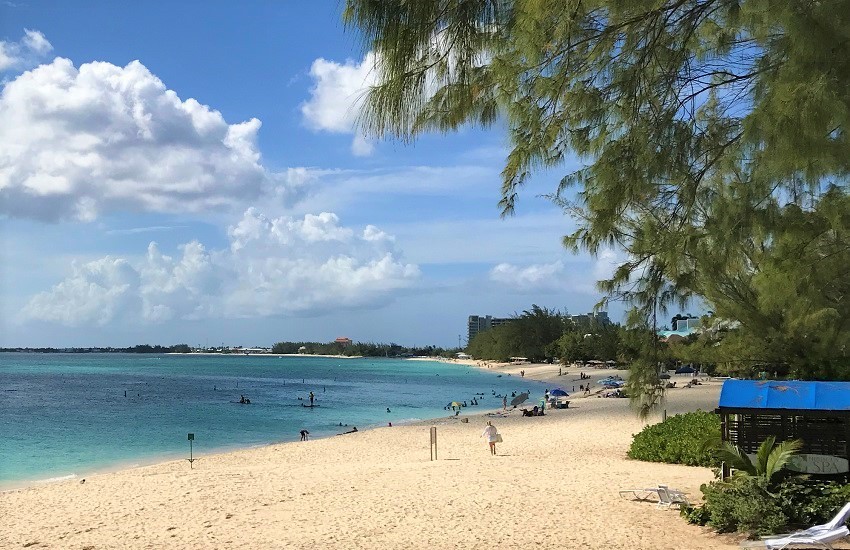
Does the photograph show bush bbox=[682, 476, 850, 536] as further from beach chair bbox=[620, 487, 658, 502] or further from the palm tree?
beach chair bbox=[620, 487, 658, 502]

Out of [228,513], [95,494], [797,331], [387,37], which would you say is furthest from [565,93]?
[95,494]

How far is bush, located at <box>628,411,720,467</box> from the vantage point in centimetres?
1467

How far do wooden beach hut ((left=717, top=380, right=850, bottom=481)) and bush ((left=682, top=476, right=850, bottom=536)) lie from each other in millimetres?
414

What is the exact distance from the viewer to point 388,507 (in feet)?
37.1

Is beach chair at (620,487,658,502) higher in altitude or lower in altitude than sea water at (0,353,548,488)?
higher

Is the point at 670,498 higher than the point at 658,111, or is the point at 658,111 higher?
the point at 658,111

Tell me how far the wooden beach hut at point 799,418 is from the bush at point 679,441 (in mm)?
4127

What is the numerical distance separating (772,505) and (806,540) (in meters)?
1.40

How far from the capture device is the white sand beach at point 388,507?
30.6ft

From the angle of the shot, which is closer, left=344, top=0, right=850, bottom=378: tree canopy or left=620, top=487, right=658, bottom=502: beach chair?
left=344, top=0, right=850, bottom=378: tree canopy

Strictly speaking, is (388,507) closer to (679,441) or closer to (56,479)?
(679,441)

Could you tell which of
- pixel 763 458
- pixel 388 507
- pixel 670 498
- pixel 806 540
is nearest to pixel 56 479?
pixel 388 507

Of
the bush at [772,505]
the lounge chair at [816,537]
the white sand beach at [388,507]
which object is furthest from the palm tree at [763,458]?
the lounge chair at [816,537]

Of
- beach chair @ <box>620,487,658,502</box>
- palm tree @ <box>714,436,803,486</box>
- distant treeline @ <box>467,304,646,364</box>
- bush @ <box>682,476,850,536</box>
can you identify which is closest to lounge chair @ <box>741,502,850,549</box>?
bush @ <box>682,476,850,536</box>
